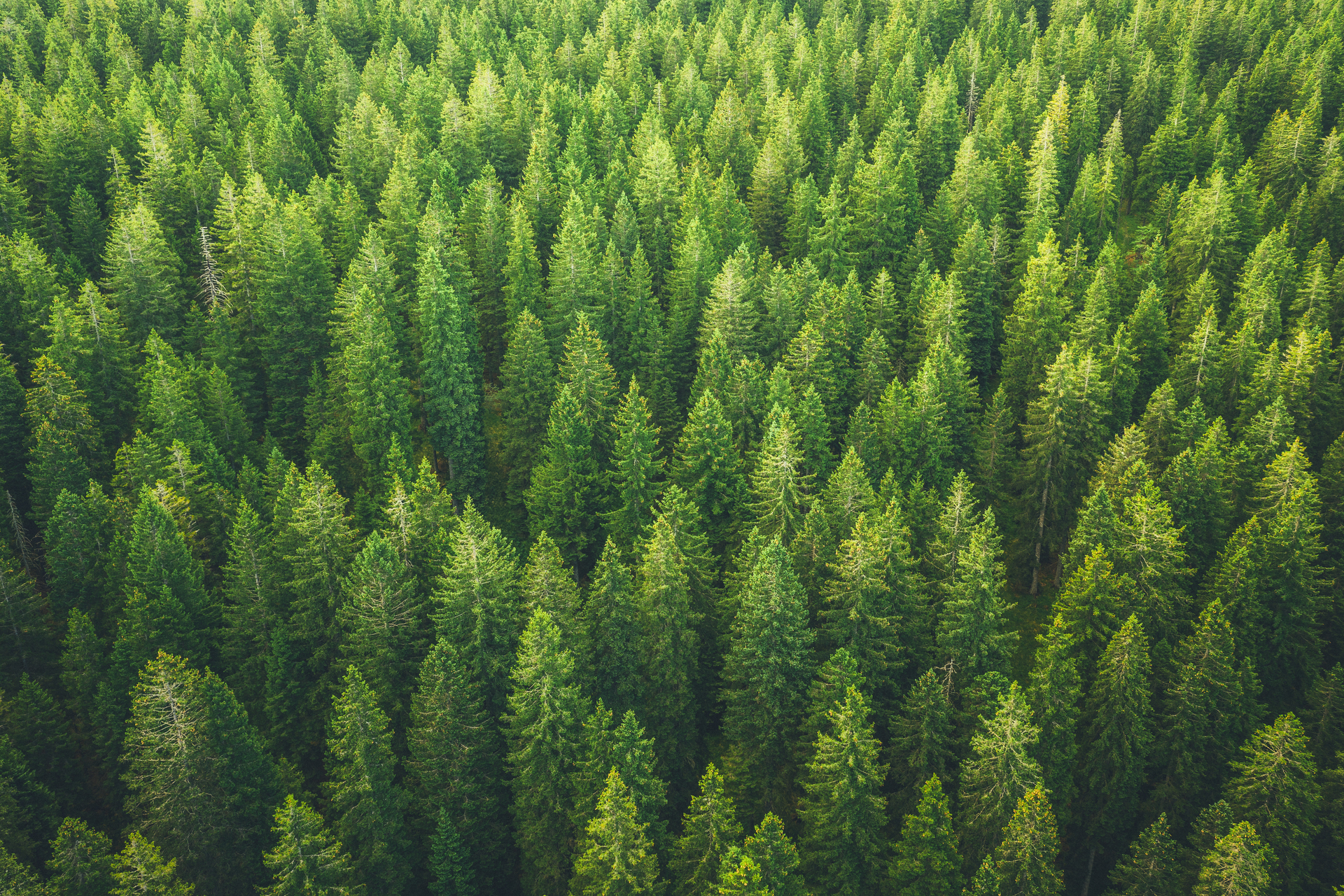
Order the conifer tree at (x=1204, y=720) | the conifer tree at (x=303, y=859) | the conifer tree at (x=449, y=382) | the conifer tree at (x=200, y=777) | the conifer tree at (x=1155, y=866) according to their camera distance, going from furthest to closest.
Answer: the conifer tree at (x=449, y=382) → the conifer tree at (x=1204, y=720) → the conifer tree at (x=200, y=777) → the conifer tree at (x=1155, y=866) → the conifer tree at (x=303, y=859)

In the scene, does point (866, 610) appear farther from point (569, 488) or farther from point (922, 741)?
point (569, 488)

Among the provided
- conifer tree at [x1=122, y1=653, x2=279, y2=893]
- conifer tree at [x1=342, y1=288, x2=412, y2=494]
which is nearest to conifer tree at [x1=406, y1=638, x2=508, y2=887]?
conifer tree at [x1=122, y1=653, x2=279, y2=893]

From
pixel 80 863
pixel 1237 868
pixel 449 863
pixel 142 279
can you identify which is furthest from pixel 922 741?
pixel 142 279

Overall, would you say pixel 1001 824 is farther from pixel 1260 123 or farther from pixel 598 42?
pixel 598 42

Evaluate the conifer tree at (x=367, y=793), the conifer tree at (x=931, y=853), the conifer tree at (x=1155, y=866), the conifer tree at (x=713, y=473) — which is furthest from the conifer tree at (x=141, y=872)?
the conifer tree at (x=1155, y=866)

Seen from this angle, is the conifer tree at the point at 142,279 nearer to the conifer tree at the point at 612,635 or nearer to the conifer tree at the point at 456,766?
the conifer tree at the point at 456,766

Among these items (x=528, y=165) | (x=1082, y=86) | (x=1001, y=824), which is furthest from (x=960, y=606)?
(x=1082, y=86)
